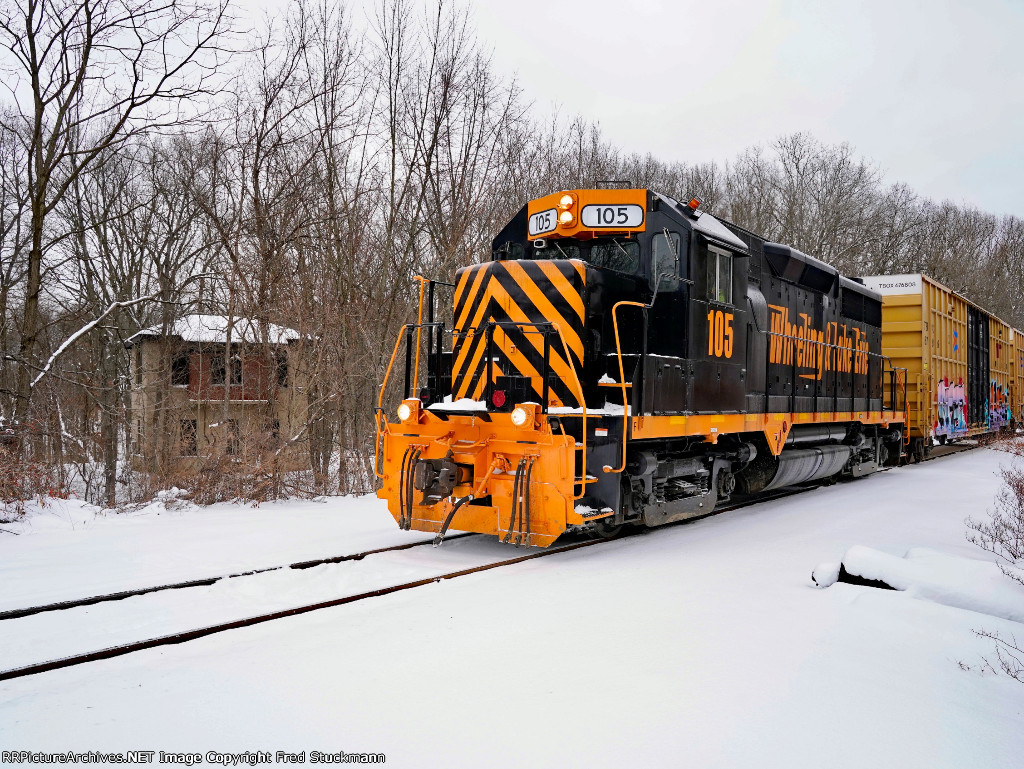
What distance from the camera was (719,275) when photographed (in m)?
7.74

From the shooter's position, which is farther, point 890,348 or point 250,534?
point 890,348

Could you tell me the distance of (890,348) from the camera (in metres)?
15.3

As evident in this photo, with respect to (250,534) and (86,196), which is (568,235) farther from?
(86,196)

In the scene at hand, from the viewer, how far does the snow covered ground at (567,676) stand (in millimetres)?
2934

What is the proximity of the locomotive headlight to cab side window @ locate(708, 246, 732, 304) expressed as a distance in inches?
106

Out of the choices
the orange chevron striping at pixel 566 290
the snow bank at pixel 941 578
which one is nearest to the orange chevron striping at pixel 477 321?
the orange chevron striping at pixel 566 290

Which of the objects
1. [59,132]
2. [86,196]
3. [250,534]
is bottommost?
[250,534]

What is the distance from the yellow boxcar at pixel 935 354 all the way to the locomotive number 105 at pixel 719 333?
895 centimetres

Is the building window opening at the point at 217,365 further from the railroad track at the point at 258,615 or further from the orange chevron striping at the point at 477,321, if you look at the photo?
the railroad track at the point at 258,615

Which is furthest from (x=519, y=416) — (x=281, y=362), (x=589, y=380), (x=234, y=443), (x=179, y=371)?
(x=179, y=371)

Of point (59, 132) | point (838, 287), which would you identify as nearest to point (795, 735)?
point (838, 287)

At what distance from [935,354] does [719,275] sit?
10.4 metres

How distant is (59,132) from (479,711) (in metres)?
10.3

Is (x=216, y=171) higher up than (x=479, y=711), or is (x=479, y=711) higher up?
(x=216, y=171)
